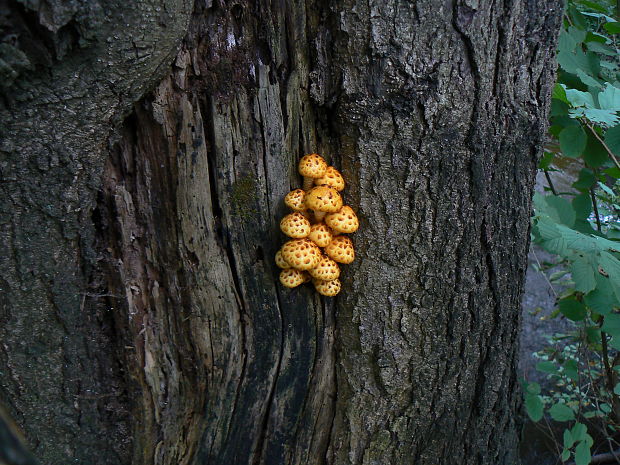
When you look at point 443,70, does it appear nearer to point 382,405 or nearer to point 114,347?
point 382,405

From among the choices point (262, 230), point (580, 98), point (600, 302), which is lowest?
point (600, 302)

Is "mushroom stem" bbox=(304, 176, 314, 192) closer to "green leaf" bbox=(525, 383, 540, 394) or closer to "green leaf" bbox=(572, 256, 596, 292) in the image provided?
"green leaf" bbox=(572, 256, 596, 292)

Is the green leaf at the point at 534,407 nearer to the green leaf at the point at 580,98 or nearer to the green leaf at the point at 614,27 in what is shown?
the green leaf at the point at 580,98

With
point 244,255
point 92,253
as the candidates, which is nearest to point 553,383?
point 244,255

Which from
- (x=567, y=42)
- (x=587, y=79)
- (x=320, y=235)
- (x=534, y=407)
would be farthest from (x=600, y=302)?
(x=320, y=235)

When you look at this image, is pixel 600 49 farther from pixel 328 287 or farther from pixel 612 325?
pixel 328 287
